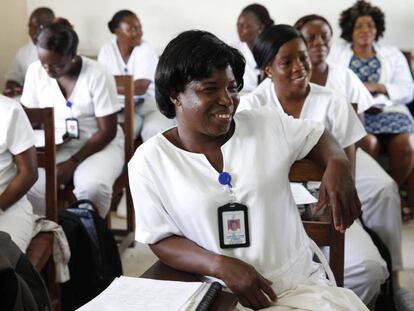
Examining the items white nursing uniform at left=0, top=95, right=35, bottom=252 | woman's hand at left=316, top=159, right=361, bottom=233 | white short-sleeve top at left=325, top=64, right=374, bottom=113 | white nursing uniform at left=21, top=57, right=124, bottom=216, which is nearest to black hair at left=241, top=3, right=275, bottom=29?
white short-sleeve top at left=325, top=64, right=374, bottom=113

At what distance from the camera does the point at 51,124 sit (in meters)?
1.87

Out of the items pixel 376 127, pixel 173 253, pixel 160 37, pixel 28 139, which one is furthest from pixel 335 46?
pixel 173 253

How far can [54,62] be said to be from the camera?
2.44 m

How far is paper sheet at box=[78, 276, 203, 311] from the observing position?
949 millimetres

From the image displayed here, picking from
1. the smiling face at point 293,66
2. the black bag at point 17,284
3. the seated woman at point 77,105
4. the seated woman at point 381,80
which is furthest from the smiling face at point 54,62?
the seated woman at point 381,80

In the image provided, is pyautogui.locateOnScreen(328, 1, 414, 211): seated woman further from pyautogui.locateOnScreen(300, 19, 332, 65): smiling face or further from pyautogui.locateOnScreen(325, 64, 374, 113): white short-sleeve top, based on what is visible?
pyautogui.locateOnScreen(300, 19, 332, 65): smiling face

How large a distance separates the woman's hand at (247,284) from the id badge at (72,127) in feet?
4.99

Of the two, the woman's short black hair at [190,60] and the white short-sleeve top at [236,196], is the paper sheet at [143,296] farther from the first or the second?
the woman's short black hair at [190,60]

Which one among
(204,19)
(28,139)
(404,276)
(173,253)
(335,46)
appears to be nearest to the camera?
(173,253)

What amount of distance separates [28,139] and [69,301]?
0.62 meters

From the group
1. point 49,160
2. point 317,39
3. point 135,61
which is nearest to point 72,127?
point 49,160

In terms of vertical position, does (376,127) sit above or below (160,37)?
below

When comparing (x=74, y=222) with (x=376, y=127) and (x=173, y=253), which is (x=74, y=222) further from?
(x=376, y=127)

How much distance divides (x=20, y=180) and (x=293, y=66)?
3.26ft
